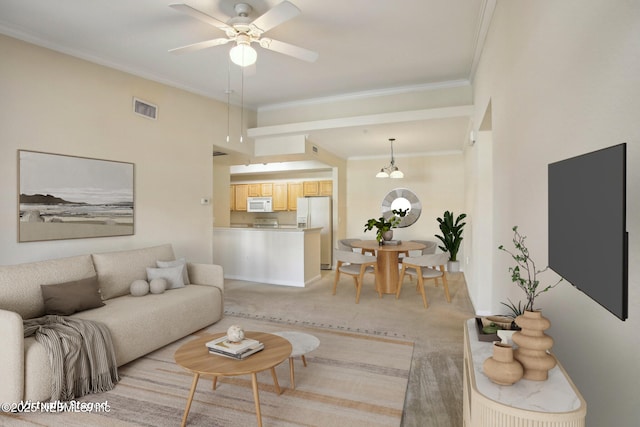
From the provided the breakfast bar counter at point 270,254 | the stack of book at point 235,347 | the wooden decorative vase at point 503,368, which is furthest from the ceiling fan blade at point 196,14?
the breakfast bar counter at point 270,254

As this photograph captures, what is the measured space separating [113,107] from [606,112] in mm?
4299

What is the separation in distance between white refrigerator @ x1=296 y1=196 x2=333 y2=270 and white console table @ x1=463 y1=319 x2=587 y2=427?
638 centimetres

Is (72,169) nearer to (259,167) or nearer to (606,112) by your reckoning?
(606,112)

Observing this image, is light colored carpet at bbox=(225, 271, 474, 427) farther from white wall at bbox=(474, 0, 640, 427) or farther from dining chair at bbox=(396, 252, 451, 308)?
white wall at bbox=(474, 0, 640, 427)

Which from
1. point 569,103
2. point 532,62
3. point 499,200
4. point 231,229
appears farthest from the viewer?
point 231,229

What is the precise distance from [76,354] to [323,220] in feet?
18.5

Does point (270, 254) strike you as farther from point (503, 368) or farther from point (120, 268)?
point (503, 368)

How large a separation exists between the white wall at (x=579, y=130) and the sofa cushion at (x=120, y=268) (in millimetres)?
3474

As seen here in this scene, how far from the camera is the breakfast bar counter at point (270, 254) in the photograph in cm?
586

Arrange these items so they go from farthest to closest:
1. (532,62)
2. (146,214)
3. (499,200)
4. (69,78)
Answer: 1. (146,214)
2. (69,78)
3. (499,200)
4. (532,62)

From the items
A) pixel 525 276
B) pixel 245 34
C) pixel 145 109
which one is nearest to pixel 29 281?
pixel 145 109

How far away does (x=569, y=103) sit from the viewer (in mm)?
1315

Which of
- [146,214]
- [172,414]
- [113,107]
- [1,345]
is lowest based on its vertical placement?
[172,414]

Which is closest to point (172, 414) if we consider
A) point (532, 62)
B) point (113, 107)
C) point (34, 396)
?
point (34, 396)
